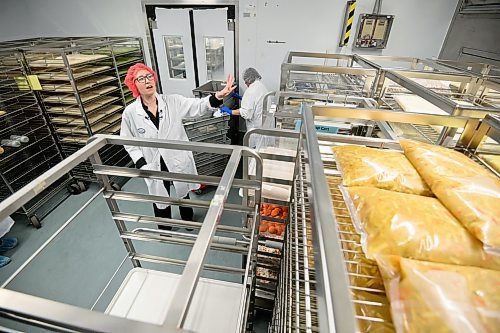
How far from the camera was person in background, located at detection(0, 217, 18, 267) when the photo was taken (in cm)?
202

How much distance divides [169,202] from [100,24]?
13.4ft

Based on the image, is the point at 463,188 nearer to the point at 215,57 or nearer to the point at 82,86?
→ the point at 82,86

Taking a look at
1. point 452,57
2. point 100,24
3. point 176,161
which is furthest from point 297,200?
point 100,24

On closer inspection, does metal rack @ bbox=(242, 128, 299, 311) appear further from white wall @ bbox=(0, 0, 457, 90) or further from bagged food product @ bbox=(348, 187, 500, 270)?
white wall @ bbox=(0, 0, 457, 90)

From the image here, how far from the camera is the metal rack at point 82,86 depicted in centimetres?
236

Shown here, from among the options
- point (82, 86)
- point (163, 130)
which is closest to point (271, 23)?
point (163, 130)

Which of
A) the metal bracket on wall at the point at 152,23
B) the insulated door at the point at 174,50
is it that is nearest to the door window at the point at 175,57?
the insulated door at the point at 174,50

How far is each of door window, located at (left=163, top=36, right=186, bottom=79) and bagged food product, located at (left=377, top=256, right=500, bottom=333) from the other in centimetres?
423

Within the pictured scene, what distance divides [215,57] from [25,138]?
2748 mm

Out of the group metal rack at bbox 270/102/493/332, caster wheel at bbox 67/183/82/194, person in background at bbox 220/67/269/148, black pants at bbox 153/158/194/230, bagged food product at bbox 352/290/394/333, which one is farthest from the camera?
person in background at bbox 220/67/269/148

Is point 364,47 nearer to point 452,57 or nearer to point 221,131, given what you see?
point 452,57

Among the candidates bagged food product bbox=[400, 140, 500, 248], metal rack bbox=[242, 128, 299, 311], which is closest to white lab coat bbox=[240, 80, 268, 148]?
metal rack bbox=[242, 128, 299, 311]

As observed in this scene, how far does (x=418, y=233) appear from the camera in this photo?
0.47 m

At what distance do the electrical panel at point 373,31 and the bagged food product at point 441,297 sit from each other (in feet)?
11.2
